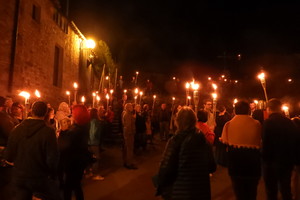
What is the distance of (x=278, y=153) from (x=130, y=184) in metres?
4.54

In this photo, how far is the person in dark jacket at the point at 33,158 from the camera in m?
4.04

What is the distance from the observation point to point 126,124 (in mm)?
10281

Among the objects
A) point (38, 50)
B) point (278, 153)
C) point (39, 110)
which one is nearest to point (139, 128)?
point (38, 50)

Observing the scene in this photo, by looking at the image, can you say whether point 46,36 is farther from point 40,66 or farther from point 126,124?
point 126,124

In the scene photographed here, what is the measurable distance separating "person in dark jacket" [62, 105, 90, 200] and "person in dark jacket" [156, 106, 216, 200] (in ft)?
8.02

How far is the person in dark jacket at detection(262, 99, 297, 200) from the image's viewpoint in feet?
16.9

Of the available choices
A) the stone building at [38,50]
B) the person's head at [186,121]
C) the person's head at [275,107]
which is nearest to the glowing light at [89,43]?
the stone building at [38,50]

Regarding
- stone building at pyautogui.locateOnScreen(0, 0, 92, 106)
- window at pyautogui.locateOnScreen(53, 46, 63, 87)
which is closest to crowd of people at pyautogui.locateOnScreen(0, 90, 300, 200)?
stone building at pyautogui.locateOnScreen(0, 0, 92, 106)

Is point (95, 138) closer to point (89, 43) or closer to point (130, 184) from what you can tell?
point (130, 184)

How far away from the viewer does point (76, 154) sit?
5.76 meters

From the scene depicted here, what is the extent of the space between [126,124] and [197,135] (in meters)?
6.66

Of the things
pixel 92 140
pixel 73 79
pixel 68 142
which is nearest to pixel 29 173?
pixel 68 142

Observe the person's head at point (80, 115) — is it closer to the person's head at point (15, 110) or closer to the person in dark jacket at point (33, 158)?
the person in dark jacket at point (33, 158)

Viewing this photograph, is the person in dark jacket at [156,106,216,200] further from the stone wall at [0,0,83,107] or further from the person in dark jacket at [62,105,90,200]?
the stone wall at [0,0,83,107]
